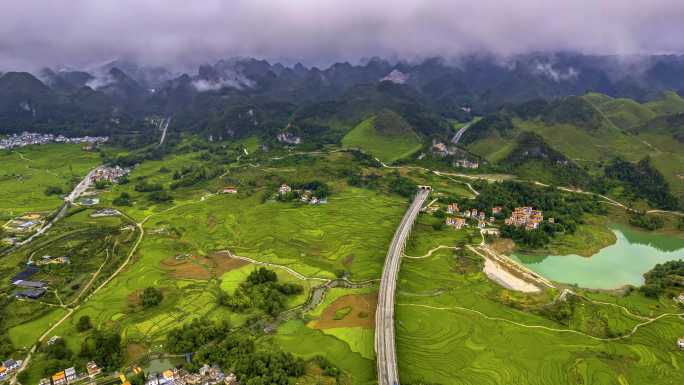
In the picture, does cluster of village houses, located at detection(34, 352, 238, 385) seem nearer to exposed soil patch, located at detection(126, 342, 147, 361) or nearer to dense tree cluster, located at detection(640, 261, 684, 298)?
exposed soil patch, located at detection(126, 342, 147, 361)

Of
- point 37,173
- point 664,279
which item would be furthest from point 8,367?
point 37,173

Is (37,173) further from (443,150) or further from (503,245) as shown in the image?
(503,245)

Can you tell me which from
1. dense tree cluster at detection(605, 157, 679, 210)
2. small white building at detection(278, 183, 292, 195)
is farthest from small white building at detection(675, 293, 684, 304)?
small white building at detection(278, 183, 292, 195)

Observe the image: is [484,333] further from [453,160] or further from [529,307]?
[453,160]

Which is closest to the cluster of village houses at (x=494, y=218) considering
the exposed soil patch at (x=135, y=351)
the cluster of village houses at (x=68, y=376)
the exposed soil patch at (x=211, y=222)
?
the exposed soil patch at (x=211, y=222)

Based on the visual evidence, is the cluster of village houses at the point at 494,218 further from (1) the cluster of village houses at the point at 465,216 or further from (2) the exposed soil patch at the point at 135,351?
(2) the exposed soil patch at the point at 135,351

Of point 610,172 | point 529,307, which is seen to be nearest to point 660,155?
point 610,172

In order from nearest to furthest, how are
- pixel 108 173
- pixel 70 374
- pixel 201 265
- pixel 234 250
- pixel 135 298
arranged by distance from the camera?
pixel 70 374 < pixel 135 298 < pixel 201 265 < pixel 234 250 < pixel 108 173
